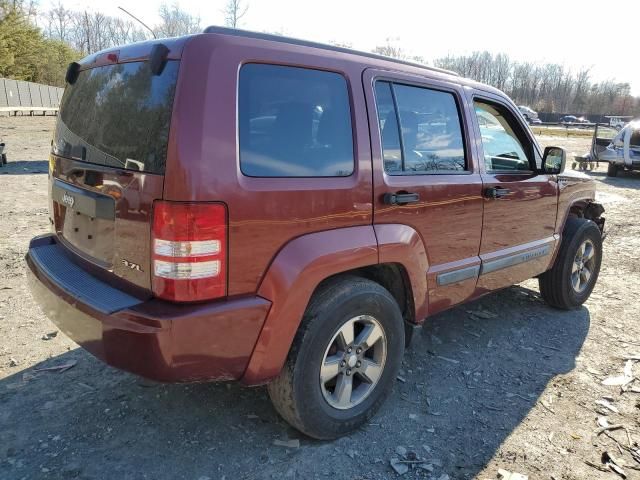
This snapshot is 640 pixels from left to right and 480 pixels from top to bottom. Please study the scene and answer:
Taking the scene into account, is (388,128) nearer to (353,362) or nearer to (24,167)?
(353,362)

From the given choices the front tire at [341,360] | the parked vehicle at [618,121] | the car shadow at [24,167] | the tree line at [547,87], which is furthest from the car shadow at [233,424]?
the tree line at [547,87]

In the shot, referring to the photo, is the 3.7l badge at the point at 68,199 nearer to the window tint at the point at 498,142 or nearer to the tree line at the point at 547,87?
the window tint at the point at 498,142

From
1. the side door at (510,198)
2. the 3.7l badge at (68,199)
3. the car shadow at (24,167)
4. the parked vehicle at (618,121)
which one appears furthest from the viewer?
the parked vehicle at (618,121)

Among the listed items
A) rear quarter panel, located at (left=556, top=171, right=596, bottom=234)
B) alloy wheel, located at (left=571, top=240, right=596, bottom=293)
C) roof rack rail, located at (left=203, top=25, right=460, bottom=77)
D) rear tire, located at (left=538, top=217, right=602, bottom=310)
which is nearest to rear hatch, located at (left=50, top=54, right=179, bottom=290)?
roof rack rail, located at (left=203, top=25, right=460, bottom=77)

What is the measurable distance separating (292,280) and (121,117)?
1.14 meters

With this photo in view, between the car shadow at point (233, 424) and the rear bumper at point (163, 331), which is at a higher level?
the rear bumper at point (163, 331)

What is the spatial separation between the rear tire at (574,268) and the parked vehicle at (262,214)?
1663 millimetres

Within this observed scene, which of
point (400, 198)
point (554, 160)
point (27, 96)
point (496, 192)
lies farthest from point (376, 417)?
point (27, 96)

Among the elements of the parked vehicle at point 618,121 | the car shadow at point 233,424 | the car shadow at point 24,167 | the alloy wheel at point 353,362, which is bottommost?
the car shadow at point 233,424

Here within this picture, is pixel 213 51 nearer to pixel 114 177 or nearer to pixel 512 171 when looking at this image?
pixel 114 177

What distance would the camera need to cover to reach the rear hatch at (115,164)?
2.16m

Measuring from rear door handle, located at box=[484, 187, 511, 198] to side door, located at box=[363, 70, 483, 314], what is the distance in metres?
0.10

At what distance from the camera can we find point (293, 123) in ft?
7.98

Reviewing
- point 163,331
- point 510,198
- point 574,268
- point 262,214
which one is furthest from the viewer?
point 574,268
